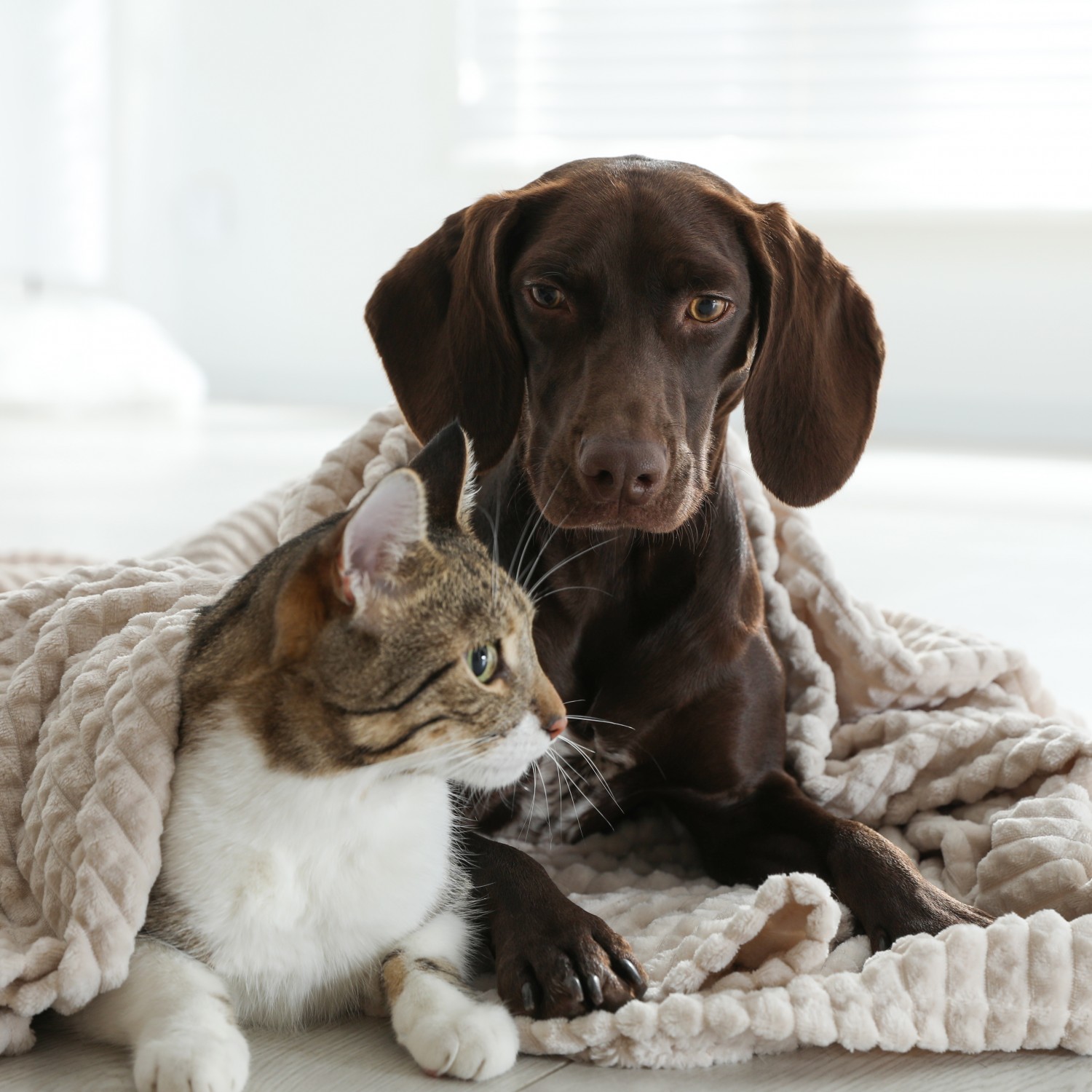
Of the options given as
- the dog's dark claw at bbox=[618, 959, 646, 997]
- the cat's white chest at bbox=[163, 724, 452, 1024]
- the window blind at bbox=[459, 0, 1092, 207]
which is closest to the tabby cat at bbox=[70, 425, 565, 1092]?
the cat's white chest at bbox=[163, 724, 452, 1024]

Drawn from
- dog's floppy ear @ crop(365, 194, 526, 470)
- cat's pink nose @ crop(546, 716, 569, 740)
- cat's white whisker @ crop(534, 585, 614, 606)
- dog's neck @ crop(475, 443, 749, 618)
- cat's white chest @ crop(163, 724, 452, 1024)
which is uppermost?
dog's floppy ear @ crop(365, 194, 526, 470)

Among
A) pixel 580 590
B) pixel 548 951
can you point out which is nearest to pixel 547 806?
pixel 580 590

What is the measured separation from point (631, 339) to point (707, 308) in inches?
4.6

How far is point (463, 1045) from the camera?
4.21ft

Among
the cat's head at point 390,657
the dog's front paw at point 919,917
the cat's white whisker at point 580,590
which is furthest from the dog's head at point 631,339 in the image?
the dog's front paw at point 919,917

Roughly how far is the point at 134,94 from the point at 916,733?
A: 6151 mm

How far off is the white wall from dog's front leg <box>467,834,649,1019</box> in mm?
4875

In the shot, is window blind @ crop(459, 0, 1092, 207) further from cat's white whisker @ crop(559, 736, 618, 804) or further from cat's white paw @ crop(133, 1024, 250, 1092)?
cat's white paw @ crop(133, 1024, 250, 1092)

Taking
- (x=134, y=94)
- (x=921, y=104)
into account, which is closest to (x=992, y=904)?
(x=921, y=104)

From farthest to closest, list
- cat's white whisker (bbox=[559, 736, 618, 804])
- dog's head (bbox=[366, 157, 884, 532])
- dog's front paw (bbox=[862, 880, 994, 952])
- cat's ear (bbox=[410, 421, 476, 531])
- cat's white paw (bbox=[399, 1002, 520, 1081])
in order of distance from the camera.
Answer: cat's white whisker (bbox=[559, 736, 618, 804]), dog's head (bbox=[366, 157, 884, 532]), dog's front paw (bbox=[862, 880, 994, 952]), cat's ear (bbox=[410, 421, 476, 531]), cat's white paw (bbox=[399, 1002, 520, 1081])

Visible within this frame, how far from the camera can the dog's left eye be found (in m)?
1.70

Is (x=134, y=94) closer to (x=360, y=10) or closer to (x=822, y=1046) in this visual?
(x=360, y=10)

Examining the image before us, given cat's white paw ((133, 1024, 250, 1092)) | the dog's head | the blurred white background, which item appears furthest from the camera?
the blurred white background

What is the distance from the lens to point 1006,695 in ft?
6.89
